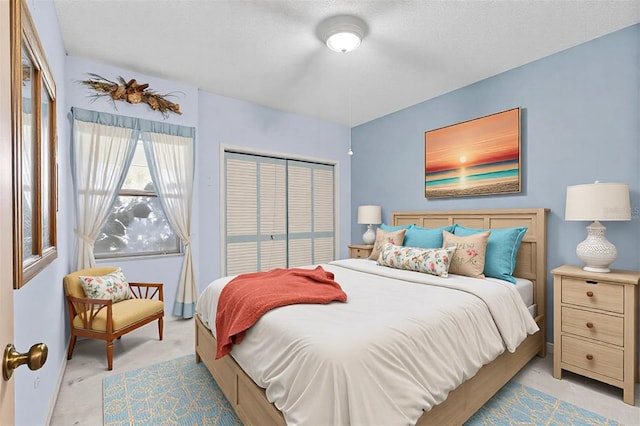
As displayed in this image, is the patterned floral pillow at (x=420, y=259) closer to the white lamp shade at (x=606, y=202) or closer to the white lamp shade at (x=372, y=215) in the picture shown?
the white lamp shade at (x=606, y=202)

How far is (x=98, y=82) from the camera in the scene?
311 centimetres

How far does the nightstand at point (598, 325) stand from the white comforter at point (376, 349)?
0.43m

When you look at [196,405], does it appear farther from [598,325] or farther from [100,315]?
[598,325]

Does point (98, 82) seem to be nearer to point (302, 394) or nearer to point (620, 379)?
point (302, 394)

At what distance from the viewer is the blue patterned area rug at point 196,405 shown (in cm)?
188

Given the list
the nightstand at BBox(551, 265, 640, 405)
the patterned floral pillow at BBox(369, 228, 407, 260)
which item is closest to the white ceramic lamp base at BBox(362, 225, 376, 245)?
the patterned floral pillow at BBox(369, 228, 407, 260)

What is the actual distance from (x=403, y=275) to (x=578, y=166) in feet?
5.76

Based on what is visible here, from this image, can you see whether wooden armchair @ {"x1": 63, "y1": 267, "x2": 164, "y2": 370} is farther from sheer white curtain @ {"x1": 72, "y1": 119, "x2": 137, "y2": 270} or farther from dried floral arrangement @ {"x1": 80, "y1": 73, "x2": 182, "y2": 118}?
dried floral arrangement @ {"x1": 80, "y1": 73, "x2": 182, "y2": 118}

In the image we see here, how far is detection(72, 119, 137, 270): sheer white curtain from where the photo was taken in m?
3.00

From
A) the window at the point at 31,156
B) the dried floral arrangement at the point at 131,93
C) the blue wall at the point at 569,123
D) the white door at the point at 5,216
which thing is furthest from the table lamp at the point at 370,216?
the white door at the point at 5,216

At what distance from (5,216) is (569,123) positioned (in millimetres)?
3590

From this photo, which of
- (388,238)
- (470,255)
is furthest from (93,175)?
(470,255)

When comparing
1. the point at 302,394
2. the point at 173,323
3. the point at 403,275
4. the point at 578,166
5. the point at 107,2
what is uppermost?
the point at 107,2

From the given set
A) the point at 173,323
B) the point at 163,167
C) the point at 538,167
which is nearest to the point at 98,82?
the point at 163,167
